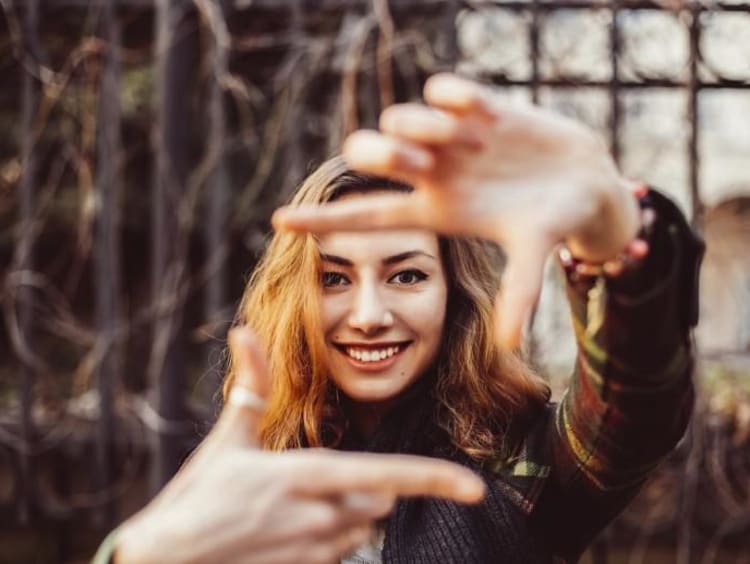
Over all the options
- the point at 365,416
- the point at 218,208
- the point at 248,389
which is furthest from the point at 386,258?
the point at 218,208

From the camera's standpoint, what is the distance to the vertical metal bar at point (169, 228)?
2.62 m

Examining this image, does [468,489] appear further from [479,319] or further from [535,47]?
[535,47]

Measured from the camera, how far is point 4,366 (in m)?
4.13

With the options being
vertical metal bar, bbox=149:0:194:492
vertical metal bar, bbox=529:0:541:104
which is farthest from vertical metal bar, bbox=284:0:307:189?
vertical metal bar, bbox=529:0:541:104

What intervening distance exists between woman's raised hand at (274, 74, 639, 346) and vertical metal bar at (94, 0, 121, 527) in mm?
1937

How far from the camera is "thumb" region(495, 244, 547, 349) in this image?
0.76 m

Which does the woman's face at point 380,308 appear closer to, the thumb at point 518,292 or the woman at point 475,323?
the woman at point 475,323

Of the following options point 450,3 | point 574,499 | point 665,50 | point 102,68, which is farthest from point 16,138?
point 574,499

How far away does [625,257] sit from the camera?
93 cm

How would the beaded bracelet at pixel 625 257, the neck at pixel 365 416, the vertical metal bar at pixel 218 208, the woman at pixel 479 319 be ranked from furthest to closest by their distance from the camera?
the vertical metal bar at pixel 218 208
the neck at pixel 365 416
the beaded bracelet at pixel 625 257
the woman at pixel 479 319

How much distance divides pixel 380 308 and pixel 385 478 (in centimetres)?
53

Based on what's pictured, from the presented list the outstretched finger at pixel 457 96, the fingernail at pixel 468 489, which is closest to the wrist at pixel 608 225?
the outstretched finger at pixel 457 96

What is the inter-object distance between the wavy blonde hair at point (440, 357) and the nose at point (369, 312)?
6 cm

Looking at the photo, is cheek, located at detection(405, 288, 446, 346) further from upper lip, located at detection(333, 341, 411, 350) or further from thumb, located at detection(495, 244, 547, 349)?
thumb, located at detection(495, 244, 547, 349)
